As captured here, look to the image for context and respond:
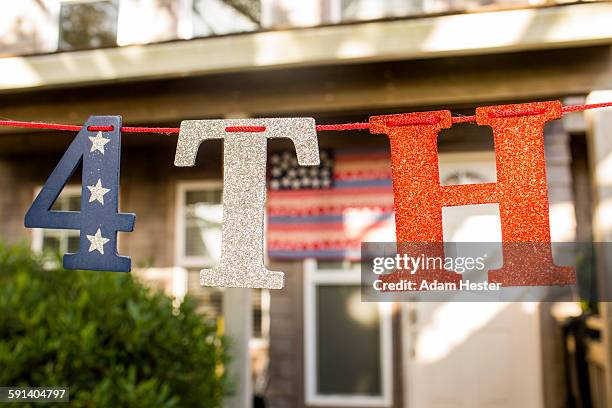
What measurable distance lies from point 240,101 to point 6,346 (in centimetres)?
216

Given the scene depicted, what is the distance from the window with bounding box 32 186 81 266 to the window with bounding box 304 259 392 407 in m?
2.48

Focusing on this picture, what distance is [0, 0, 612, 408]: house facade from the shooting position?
3.34m

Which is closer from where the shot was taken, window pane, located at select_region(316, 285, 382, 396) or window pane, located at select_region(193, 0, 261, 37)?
window pane, located at select_region(193, 0, 261, 37)

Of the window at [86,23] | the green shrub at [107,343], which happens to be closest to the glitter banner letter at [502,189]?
the green shrub at [107,343]

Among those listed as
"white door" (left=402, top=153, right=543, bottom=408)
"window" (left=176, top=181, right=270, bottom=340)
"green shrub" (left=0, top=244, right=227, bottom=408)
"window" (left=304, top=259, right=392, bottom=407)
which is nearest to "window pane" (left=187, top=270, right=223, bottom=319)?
"window" (left=176, top=181, right=270, bottom=340)

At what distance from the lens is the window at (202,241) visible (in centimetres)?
545

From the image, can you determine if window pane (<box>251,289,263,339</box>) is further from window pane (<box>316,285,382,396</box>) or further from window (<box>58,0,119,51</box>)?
window (<box>58,0,119,51</box>)

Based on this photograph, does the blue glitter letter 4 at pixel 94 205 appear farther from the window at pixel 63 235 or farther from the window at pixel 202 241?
the window at pixel 63 235

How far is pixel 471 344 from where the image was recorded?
4801 mm

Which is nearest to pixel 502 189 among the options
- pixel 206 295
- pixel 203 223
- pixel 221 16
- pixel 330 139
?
pixel 330 139

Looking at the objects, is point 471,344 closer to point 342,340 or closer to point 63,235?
point 342,340

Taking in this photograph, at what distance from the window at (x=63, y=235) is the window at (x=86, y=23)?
1478 millimetres

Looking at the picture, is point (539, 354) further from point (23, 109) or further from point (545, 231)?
point (23, 109)

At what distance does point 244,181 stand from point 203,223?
3.54 metres
